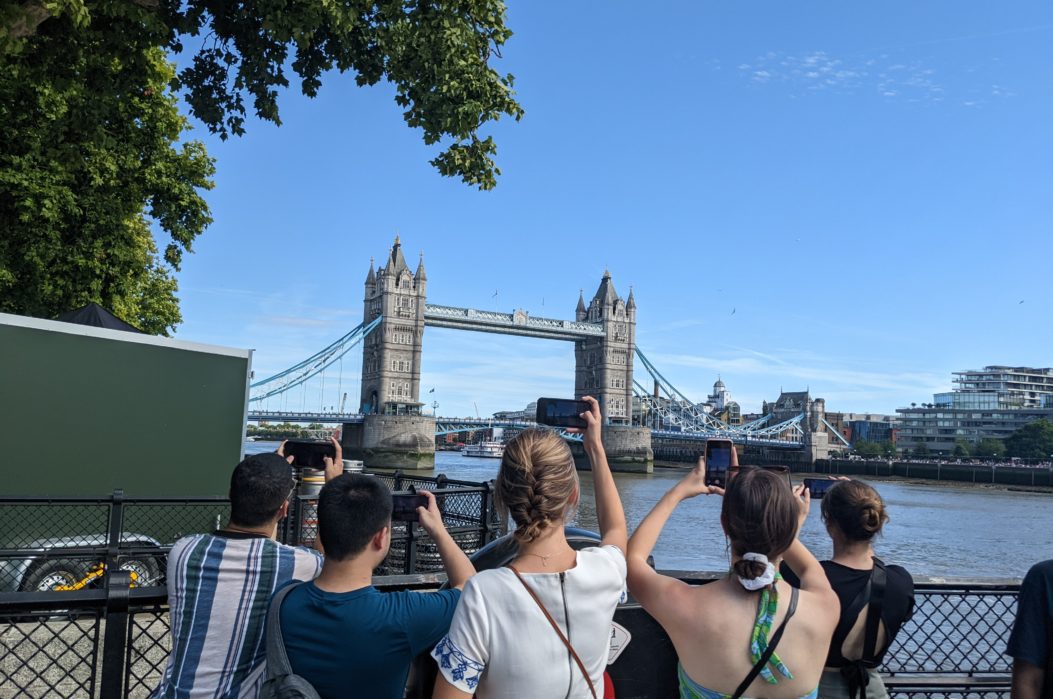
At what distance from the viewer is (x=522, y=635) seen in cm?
180

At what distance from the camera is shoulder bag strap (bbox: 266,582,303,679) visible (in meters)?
1.94

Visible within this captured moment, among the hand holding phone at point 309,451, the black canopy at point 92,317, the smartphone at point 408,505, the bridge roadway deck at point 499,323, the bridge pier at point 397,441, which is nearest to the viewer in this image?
the smartphone at point 408,505

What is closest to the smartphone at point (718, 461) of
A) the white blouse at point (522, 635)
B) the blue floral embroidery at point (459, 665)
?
the white blouse at point (522, 635)

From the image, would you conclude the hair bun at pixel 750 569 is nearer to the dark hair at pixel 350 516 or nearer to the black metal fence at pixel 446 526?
the dark hair at pixel 350 516

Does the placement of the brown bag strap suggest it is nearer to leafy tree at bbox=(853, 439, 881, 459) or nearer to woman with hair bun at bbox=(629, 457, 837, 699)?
woman with hair bun at bbox=(629, 457, 837, 699)

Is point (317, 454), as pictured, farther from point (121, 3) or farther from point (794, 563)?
point (121, 3)

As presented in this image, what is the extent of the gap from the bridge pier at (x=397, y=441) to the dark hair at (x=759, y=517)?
62379mm

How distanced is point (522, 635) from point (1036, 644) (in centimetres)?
136

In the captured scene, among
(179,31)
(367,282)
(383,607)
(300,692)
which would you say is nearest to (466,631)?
(383,607)

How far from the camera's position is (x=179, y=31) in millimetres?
7191

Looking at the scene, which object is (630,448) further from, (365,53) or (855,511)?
(855,511)

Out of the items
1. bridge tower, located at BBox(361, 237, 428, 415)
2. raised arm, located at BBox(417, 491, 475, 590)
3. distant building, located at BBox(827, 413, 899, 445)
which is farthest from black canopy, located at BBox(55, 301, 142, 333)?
distant building, located at BBox(827, 413, 899, 445)

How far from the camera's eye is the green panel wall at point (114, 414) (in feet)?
21.1

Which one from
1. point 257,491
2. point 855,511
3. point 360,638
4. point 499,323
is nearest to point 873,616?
point 855,511
